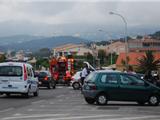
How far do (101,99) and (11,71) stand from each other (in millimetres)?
5942

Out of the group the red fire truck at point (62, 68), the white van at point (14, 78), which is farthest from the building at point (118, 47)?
the white van at point (14, 78)

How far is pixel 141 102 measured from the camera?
79.8 ft

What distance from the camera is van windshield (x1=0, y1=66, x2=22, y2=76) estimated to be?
2750 cm

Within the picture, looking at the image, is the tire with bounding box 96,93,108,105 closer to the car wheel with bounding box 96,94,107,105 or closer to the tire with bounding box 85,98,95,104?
the car wheel with bounding box 96,94,107,105

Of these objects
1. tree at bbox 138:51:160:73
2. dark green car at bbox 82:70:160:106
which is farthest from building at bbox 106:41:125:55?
dark green car at bbox 82:70:160:106

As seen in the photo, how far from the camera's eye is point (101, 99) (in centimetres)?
2359

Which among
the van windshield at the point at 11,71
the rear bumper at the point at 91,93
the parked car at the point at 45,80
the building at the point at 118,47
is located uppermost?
the building at the point at 118,47

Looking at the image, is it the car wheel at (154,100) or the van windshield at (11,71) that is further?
the van windshield at (11,71)

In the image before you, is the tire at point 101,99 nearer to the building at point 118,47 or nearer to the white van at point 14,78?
the white van at point 14,78

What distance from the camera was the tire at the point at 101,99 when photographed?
23547 millimetres

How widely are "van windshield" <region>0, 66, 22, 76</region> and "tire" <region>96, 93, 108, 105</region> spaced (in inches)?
213

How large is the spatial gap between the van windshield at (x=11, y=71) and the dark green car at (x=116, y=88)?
15.5 feet

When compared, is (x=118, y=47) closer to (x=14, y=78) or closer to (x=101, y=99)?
(x=14, y=78)

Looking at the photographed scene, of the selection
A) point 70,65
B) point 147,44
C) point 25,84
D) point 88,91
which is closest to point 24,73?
point 25,84
